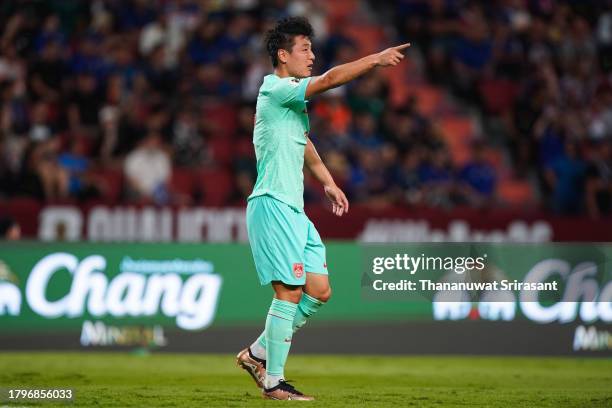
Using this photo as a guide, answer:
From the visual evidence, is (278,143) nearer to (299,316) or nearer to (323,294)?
(323,294)

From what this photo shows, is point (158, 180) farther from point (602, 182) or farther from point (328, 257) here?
point (602, 182)

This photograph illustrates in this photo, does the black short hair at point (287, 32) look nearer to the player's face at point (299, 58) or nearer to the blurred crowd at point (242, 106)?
the player's face at point (299, 58)

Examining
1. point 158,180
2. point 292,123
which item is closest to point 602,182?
point 158,180

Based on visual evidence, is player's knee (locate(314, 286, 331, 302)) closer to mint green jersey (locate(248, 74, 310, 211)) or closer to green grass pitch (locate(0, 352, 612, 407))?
mint green jersey (locate(248, 74, 310, 211))

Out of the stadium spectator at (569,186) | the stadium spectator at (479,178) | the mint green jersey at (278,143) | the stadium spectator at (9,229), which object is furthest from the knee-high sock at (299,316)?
the stadium spectator at (569,186)

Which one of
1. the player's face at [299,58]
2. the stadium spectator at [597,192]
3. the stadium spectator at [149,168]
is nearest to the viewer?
the player's face at [299,58]

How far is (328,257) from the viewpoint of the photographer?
495 inches

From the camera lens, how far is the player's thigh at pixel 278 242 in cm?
736

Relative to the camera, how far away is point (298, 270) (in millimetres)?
7398

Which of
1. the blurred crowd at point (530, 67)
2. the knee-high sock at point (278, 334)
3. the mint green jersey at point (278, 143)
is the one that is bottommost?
the knee-high sock at point (278, 334)

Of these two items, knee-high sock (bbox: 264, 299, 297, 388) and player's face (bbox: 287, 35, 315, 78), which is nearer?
knee-high sock (bbox: 264, 299, 297, 388)

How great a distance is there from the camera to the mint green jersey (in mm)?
7426

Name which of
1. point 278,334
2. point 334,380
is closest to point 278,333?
point 278,334

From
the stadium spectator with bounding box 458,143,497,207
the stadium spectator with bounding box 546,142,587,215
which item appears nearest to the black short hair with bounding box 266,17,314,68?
the stadium spectator with bounding box 458,143,497,207
